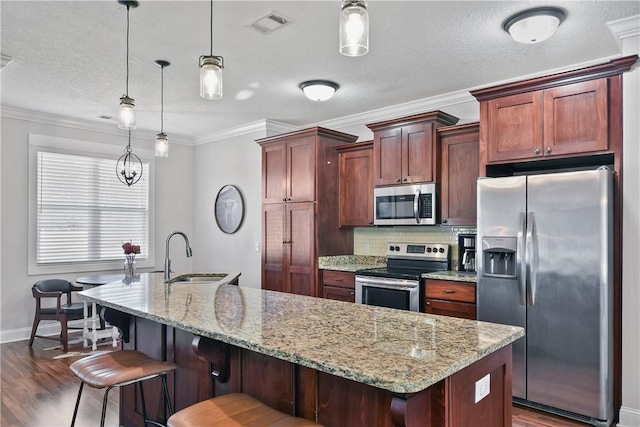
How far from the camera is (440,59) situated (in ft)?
11.5

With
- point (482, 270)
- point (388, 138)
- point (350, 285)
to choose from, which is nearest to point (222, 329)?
point (482, 270)

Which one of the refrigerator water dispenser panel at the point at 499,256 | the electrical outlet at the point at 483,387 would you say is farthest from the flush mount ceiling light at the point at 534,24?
the electrical outlet at the point at 483,387

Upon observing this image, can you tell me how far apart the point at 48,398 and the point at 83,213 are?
286 centimetres

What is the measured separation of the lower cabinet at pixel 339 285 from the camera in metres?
4.54

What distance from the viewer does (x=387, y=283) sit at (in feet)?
13.6

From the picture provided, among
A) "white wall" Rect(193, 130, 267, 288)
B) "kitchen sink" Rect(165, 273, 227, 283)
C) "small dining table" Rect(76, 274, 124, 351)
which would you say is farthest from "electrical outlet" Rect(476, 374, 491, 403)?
"white wall" Rect(193, 130, 267, 288)

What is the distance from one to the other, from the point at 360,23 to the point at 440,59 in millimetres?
2154

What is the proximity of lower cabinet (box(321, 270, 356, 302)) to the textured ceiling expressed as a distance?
1844 millimetres

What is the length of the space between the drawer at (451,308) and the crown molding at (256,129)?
301 cm

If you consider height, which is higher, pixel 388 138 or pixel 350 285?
pixel 388 138

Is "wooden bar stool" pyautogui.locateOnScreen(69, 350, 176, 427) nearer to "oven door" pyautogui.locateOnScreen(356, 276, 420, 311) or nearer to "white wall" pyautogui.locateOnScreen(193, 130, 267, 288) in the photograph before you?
"oven door" pyautogui.locateOnScreen(356, 276, 420, 311)

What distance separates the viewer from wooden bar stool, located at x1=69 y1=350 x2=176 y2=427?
6.40 feet

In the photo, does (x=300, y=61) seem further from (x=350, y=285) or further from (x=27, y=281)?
(x=27, y=281)

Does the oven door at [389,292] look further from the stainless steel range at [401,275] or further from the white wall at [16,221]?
the white wall at [16,221]
